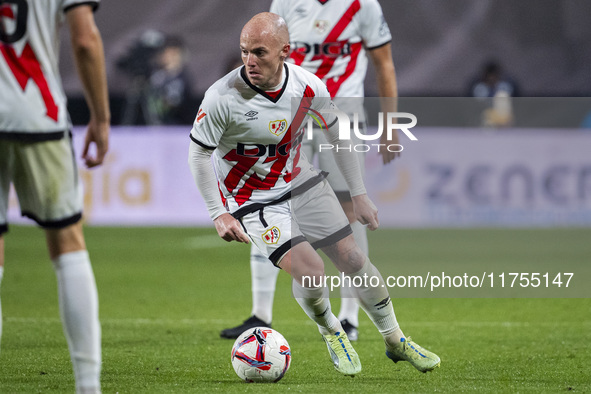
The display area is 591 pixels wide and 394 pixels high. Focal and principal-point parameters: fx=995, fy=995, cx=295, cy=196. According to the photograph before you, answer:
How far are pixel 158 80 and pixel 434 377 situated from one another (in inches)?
392

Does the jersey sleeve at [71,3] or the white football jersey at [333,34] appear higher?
the jersey sleeve at [71,3]

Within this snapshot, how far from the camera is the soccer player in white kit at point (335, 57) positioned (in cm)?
622

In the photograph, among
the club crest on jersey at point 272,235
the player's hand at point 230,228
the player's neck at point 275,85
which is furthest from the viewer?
the player's neck at point 275,85

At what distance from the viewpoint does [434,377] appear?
192 inches

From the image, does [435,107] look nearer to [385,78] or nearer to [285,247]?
[385,78]

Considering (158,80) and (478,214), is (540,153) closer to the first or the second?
(478,214)

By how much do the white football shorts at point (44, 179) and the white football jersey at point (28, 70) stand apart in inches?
1.9

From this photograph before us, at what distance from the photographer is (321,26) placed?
20.5ft

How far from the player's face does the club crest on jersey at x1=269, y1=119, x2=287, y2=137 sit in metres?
0.21

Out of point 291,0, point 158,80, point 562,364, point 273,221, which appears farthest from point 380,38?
point 158,80

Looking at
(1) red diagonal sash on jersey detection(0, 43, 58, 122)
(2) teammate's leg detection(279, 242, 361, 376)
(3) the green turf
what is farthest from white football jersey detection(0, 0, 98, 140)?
(2) teammate's leg detection(279, 242, 361, 376)

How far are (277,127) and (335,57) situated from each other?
1454mm

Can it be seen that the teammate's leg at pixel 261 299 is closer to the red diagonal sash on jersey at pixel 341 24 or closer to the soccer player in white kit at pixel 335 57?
the soccer player in white kit at pixel 335 57

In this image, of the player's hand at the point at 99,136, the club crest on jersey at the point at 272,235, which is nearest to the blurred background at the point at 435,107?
the club crest on jersey at the point at 272,235
